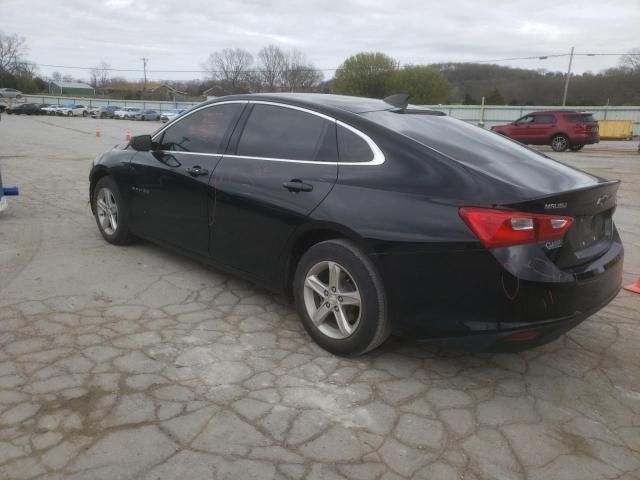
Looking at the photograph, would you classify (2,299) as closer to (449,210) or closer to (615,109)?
(449,210)

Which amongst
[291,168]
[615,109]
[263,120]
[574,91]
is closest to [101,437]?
[291,168]

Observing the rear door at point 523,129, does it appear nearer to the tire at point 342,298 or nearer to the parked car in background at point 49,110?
the tire at point 342,298

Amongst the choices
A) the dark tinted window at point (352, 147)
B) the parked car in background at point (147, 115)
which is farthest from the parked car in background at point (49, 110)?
the dark tinted window at point (352, 147)

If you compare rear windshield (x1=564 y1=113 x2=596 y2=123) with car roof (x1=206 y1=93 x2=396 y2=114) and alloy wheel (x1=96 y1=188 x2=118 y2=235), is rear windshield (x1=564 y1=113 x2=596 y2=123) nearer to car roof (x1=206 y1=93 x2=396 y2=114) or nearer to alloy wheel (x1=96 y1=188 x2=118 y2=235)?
car roof (x1=206 y1=93 x2=396 y2=114)

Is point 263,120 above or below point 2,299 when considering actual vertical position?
above

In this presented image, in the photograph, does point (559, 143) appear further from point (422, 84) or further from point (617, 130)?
point (422, 84)

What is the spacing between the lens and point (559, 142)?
22406 millimetres

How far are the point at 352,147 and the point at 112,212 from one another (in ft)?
10.4

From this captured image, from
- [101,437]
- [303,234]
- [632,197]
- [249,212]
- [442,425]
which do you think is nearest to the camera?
[101,437]

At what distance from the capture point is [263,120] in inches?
160

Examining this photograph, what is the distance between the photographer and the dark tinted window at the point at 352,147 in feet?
10.9

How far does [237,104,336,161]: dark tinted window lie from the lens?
11.7 ft

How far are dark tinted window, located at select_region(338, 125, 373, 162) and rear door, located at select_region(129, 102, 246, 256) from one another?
1138 mm

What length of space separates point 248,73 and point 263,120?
81.3 meters
